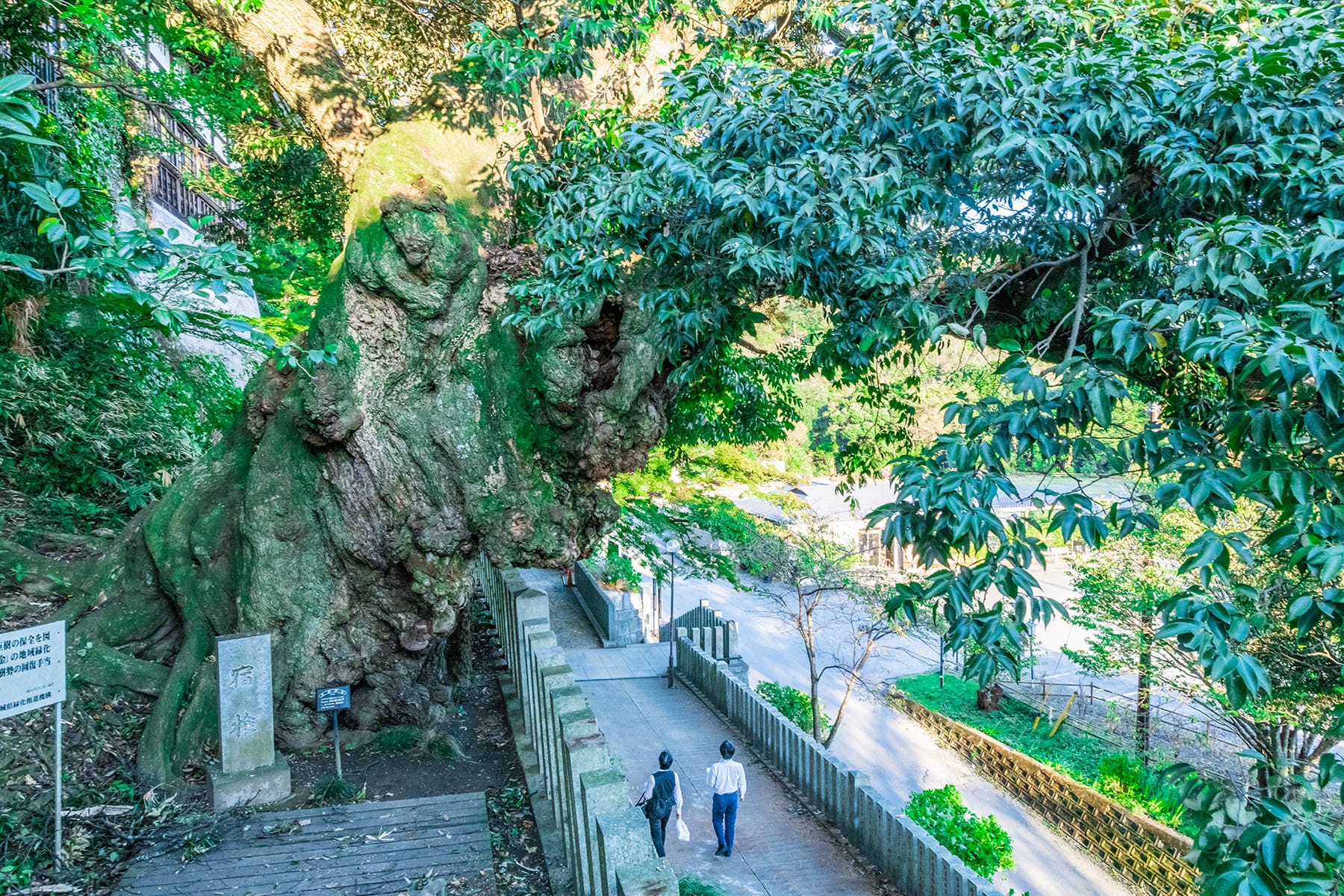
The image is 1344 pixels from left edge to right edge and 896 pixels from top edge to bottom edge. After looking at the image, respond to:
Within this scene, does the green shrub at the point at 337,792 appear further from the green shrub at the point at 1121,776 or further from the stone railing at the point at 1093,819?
the green shrub at the point at 1121,776

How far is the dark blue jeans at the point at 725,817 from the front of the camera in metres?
6.71

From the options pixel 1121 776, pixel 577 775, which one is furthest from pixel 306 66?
pixel 1121 776

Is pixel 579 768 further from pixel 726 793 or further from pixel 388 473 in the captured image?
pixel 726 793

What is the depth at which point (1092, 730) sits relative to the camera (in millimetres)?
14383

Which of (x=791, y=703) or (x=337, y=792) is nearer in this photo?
(x=337, y=792)

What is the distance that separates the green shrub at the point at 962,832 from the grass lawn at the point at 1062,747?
2.30m

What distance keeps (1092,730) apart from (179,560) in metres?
14.8

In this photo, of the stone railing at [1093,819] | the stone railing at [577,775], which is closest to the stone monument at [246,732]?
the stone railing at [577,775]

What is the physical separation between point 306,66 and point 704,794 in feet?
25.5

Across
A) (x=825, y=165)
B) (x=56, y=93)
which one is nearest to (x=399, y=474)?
(x=825, y=165)

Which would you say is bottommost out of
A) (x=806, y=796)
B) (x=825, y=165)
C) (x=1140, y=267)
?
(x=806, y=796)

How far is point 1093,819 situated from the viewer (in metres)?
10.9

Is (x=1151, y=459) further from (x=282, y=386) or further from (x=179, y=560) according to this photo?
(x=179, y=560)

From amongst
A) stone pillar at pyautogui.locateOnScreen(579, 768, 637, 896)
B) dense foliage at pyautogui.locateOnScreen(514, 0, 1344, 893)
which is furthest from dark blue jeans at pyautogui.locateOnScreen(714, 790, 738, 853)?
dense foliage at pyautogui.locateOnScreen(514, 0, 1344, 893)
